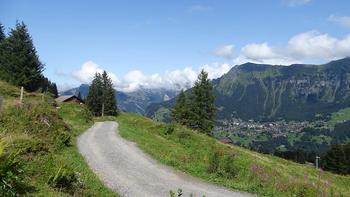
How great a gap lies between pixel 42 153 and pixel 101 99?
77972mm

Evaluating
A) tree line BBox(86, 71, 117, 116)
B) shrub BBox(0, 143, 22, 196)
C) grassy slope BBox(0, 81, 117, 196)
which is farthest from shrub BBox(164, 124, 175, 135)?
tree line BBox(86, 71, 117, 116)

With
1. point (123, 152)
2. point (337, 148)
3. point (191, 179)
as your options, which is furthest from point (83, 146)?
point (337, 148)

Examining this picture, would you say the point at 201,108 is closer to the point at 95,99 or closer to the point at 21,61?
the point at 95,99

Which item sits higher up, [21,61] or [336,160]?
[21,61]

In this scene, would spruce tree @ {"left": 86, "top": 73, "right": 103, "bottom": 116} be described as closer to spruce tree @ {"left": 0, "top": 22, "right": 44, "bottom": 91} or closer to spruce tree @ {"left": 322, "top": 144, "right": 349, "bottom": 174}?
spruce tree @ {"left": 0, "top": 22, "right": 44, "bottom": 91}

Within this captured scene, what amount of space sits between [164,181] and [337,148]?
112164mm

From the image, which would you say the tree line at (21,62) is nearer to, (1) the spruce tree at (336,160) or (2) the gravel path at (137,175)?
(2) the gravel path at (137,175)

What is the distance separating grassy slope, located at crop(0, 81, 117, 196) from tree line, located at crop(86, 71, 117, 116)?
64.4m

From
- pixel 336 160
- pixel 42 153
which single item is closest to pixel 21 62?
pixel 42 153

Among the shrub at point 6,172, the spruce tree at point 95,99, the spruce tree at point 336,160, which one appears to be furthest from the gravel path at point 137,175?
the spruce tree at point 336,160

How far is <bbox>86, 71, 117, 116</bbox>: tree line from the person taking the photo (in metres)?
96.7

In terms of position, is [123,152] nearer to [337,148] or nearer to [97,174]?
[97,174]

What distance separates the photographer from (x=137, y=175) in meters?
22.4

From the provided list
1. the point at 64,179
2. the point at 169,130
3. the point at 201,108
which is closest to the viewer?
the point at 64,179
